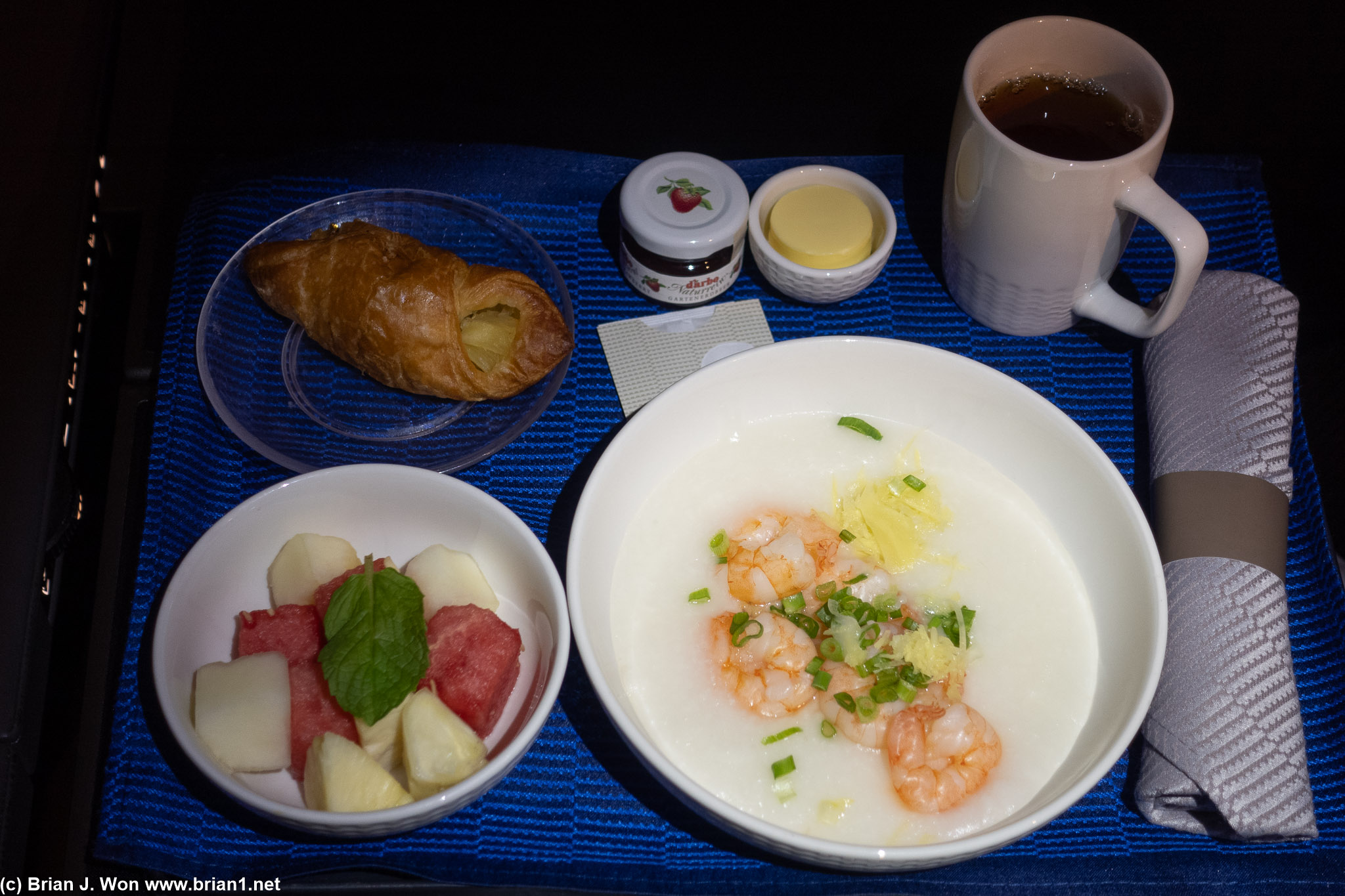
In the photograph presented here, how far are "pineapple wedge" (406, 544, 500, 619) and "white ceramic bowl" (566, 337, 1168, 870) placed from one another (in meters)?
0.17

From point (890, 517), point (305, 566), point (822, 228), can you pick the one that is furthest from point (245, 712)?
point (822, 228)

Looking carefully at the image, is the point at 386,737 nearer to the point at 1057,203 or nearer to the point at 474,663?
the point at 474,663

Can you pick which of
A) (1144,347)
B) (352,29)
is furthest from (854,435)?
(352,29)

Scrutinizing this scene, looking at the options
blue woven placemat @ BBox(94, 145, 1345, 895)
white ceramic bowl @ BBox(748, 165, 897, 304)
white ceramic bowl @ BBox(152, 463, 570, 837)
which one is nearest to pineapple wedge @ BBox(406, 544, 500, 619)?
white ceramic bowl @ BBox(152, 463, 570, 837)

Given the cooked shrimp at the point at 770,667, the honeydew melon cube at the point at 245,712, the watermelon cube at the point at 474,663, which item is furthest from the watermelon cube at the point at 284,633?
the cooked shrimp at the point at 770,667

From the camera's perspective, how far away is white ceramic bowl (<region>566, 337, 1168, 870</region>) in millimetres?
1017

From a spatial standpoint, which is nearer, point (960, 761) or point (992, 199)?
point (960, 761)

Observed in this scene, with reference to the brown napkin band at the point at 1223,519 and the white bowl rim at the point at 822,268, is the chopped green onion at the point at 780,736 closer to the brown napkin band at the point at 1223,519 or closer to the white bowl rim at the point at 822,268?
the brown napkin band at the point at 1223,519

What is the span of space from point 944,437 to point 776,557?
32 cm

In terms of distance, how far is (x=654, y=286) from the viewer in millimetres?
1528

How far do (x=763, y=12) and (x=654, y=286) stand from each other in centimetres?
103

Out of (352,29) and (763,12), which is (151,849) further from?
(763,12)

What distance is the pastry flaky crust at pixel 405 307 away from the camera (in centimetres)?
140

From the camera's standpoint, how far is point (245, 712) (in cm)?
113
